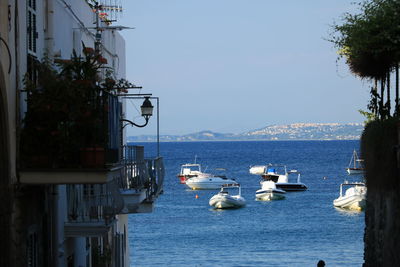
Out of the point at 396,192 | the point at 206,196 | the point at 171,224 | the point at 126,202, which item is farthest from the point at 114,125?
the point at 206,196

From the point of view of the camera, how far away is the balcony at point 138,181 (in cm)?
1530

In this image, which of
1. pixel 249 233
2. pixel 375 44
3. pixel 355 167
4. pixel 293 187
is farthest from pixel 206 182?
pixel 375 44

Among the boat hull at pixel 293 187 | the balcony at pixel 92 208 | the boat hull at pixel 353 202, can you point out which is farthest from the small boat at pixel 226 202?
the balcony at pixel 92 208

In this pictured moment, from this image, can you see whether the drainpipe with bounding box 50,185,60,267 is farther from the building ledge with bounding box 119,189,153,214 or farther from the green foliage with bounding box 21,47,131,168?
the green foliage with bounding box 21,47,131,168

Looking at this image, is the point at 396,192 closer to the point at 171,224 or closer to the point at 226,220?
the point at 171,224

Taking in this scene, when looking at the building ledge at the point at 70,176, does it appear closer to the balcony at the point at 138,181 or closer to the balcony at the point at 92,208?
the balcony at the point at 92,208

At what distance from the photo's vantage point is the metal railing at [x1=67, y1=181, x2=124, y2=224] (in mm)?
14297

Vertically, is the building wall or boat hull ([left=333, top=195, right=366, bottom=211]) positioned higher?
the building wall

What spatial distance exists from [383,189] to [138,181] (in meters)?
4.37

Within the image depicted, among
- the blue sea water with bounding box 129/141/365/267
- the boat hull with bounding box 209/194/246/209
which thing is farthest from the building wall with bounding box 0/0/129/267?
the boat hull with bounding box 209/194/246/209

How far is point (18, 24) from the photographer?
489 inches

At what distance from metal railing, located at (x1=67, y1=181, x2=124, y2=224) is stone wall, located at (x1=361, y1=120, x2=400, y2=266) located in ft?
15.4

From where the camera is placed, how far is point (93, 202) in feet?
49.9

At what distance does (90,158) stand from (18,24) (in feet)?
6.96
